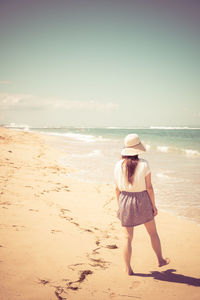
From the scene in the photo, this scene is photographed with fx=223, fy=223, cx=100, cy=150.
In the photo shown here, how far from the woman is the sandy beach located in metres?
0.41

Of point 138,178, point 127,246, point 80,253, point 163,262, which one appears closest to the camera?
point 138,178

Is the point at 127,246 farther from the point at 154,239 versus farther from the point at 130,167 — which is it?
the point at 130,167

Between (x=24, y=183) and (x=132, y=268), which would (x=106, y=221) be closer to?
(x=132, y=268)

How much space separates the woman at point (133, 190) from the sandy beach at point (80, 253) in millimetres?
412

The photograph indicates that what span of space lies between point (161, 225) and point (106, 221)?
3.92ft

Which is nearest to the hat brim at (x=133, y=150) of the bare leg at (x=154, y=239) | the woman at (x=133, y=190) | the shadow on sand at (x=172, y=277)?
the woman at (x=133, y=190)

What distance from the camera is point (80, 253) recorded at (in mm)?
3451

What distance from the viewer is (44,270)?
114 inches

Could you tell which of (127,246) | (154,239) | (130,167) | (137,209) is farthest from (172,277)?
(130,167)

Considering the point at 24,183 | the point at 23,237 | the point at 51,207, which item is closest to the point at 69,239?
the point at 23,237

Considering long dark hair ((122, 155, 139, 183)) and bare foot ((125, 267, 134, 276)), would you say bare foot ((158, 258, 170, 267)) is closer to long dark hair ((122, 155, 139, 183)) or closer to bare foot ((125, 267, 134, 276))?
bare foot ((125, 267, 134, 276))

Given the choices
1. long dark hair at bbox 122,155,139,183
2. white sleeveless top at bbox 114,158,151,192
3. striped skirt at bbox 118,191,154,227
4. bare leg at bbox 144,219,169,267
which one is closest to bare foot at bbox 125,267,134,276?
bare leg at bbox 144,219,169,267

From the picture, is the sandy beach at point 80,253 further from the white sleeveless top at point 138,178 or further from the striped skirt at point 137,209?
the white sleeveless top at point 138,178

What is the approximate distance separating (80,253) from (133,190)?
1.38 metres
